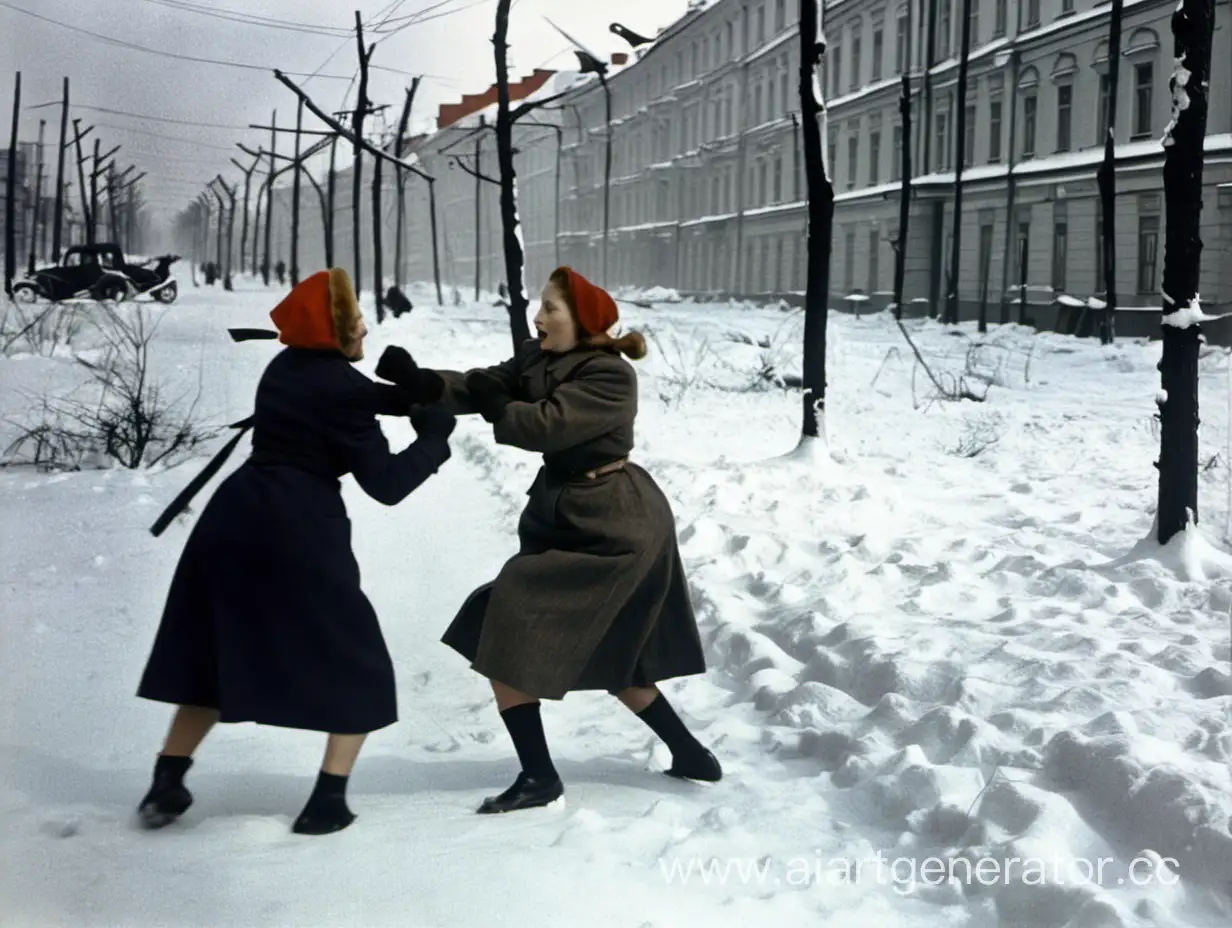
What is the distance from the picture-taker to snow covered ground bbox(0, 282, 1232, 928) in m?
2.89

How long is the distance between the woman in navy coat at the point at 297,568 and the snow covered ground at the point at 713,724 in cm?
28

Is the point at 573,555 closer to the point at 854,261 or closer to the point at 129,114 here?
the point at 129,114

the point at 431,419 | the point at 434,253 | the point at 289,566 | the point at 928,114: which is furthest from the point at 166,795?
the point at 928,114

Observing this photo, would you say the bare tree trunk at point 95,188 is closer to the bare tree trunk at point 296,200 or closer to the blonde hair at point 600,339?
the bare tree trunk at point 296,200

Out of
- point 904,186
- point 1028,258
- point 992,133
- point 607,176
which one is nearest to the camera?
point 607,176

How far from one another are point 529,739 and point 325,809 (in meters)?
0.55

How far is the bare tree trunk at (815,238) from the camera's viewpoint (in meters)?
6.66

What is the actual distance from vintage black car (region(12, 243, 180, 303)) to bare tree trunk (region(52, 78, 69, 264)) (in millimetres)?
77

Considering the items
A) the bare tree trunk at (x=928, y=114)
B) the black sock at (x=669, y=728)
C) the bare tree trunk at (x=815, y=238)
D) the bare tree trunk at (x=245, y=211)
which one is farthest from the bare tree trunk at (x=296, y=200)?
the bare tree trunk at (x=928, y=114)

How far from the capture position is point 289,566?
3.07m

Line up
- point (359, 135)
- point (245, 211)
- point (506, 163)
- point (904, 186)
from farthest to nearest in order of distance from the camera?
point (904, 186)
point (245, 211)
point (506, 163)
point (359, 135)

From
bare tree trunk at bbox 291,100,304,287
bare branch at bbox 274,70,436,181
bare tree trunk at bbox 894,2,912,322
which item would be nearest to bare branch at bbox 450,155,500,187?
bare branch at bbox 274,70,436,181

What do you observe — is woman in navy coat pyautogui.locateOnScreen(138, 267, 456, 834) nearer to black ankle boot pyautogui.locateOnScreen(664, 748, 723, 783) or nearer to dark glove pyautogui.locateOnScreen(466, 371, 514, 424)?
dark glove pyautogui.locateOnScreen(466, 371, 514, 424)

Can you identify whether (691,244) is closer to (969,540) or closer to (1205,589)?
(969,540)
